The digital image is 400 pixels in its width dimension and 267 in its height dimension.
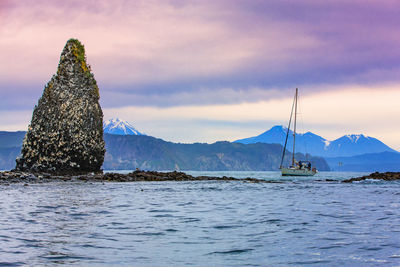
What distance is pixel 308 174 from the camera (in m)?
120

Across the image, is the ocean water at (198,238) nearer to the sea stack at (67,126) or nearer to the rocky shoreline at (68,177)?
the rocky shoreline at (68,177)

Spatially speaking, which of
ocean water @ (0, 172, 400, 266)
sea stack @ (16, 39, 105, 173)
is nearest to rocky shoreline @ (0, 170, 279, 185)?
sea stack @ (16, 39, 105, 173)

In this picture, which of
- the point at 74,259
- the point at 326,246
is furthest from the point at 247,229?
Result: the point at 74,259

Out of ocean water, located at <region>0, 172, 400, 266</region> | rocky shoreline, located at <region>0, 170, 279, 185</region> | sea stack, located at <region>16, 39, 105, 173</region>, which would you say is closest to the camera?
ocean water, located at <region>0, 172, 400, 266</region>

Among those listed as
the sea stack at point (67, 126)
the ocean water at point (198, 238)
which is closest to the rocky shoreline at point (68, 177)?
the sea stack at point (67, 126)

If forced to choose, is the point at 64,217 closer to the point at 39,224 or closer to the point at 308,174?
the point at 39,224

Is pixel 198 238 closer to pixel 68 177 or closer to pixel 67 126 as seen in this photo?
pixel 68 177

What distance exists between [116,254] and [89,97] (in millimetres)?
70108

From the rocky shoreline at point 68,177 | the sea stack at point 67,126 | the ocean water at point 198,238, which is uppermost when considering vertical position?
the sea stack at point 67,126

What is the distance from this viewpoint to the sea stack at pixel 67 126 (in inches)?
2837

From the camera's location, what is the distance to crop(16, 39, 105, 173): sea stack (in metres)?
72.1

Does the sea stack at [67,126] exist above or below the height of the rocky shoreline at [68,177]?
above

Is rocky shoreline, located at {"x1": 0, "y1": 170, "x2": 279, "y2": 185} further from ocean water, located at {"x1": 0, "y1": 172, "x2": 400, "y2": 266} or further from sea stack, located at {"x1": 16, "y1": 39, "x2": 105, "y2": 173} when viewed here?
ocean water, located at {"x1": 0, "y1": 172, "x2": 400, "y2": 266}

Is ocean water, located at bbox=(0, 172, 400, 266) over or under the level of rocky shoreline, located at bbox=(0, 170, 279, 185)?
under
